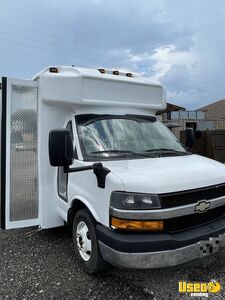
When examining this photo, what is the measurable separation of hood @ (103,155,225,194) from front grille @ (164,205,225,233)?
326 millimetres

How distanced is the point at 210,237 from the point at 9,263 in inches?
108

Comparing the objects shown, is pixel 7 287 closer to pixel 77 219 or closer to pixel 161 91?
pixel 77 219

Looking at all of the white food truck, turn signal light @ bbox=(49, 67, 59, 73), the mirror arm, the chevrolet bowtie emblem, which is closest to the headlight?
the white food truck

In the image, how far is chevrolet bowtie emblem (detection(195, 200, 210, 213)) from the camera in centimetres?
319

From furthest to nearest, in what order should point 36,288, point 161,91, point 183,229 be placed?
point 161,91 → point 36,288 → point 183,229

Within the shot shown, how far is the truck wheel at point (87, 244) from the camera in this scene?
11.1 ft

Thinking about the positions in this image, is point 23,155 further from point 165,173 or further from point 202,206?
point 202,206

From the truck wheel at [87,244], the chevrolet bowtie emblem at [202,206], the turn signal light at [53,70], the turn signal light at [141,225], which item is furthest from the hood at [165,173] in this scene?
the turn signal light at [53,70]

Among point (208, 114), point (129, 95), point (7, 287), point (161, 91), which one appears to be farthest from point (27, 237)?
point (208, 114)

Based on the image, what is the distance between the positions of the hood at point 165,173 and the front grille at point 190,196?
5cm

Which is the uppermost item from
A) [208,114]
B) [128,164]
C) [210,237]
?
[208,114]

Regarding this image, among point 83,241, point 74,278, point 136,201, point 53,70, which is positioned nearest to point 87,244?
point 83,241

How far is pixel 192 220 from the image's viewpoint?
126 inches

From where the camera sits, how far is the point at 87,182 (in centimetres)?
356
